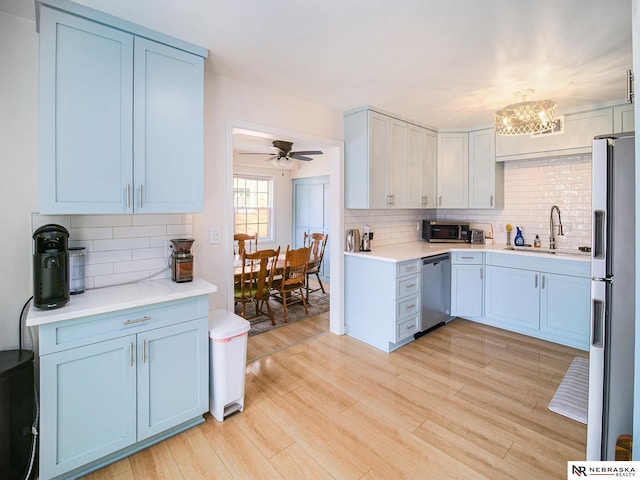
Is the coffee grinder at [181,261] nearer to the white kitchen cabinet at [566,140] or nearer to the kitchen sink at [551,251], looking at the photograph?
the kitchen sink at [551,251]

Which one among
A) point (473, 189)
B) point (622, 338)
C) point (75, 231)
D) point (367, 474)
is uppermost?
point (473, 189)

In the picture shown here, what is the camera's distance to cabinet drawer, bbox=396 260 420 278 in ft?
10.4

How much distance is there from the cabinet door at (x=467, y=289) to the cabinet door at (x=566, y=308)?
2.08 ft

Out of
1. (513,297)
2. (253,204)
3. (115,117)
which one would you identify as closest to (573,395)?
(513,297)

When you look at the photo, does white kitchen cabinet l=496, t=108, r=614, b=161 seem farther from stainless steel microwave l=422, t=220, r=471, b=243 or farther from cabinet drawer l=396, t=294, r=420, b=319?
cabinet drawer l=396, t=294, r=420, b=319

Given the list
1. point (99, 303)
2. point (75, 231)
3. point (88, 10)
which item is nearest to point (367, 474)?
point (99, 303)

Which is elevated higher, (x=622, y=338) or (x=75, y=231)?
(x=75, y=231)

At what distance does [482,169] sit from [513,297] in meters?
1.66

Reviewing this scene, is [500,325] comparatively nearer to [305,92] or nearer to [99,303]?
[305,92]

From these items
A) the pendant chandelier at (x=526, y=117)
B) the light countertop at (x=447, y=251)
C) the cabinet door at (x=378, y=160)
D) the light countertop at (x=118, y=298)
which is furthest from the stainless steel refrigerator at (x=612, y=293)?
the light countertop at (x=118, y=298)

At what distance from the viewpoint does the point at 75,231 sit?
2.01m

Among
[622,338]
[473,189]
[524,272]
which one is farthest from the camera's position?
[473,189]

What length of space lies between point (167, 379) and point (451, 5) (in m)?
2.70

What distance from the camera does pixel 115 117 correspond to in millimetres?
1870
